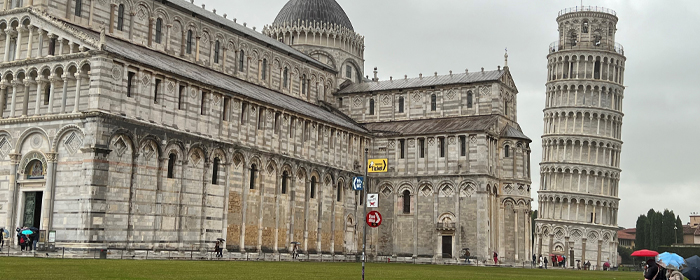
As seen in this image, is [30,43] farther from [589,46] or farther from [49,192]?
[589,46]

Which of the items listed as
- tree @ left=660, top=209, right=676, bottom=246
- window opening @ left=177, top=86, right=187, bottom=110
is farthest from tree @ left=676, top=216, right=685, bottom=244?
window opening @ left=177, top=86, right=187, bottom=110

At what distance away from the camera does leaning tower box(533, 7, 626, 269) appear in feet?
312

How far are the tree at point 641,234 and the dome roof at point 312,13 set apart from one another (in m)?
57.6

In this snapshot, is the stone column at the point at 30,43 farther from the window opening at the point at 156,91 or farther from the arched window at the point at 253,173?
the arched window at the point at 253,173

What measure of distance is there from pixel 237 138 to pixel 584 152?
2219 inches

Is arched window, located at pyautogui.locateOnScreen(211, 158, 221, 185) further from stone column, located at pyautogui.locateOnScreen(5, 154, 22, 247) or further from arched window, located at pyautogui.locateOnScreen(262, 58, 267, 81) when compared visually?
arched window, located at pyautogui.locateOnScreen(262, 58, 267, 81)

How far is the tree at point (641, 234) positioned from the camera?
112 meters

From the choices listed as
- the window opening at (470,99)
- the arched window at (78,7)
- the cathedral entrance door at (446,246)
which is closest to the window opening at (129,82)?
the arched window at (78,7)

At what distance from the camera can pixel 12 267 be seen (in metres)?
26.8

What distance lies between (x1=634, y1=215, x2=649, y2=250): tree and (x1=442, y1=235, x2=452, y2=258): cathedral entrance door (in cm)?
5648

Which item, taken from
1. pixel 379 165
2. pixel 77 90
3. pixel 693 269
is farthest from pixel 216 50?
pixel 693 269

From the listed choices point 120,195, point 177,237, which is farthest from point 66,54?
point 177,237

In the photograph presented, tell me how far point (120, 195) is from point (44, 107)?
648 cm

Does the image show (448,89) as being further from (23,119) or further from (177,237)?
(23,119)
